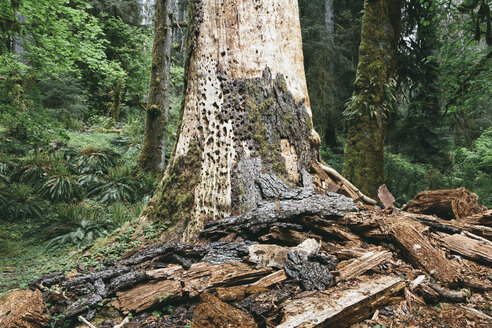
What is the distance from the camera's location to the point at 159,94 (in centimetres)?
881

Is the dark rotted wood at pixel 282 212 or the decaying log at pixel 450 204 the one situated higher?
the dark rotted wood at pixel 282 212

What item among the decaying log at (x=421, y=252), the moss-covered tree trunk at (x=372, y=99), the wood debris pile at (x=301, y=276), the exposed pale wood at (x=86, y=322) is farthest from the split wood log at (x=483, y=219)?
the exposed pale wood at (x=86, y=322)

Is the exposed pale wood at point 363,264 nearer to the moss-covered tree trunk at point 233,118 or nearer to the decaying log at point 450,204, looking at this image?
the moss-covered tree trunk at point 233,118

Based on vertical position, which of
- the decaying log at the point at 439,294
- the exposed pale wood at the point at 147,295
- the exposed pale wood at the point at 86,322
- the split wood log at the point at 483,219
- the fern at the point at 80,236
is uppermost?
the split wood log at the point at 483,219

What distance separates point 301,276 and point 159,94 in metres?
8.39

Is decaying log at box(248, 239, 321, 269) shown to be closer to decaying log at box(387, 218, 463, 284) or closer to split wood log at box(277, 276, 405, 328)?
split wood log at box(277, 276, 405, 328)

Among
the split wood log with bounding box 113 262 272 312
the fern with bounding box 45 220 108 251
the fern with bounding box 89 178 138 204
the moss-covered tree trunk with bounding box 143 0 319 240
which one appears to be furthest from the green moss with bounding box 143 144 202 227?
the fern with bounding box 89 178 138 204

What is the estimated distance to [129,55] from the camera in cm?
1562

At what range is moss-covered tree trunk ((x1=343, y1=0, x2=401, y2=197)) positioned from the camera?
204 inches

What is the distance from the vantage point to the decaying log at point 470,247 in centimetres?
218

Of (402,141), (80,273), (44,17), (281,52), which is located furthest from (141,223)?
(402,141)

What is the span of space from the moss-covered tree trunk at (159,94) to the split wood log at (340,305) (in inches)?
313

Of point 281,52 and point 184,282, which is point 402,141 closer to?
point 281,52

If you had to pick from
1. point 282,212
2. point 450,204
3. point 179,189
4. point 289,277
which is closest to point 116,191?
point 179,189
